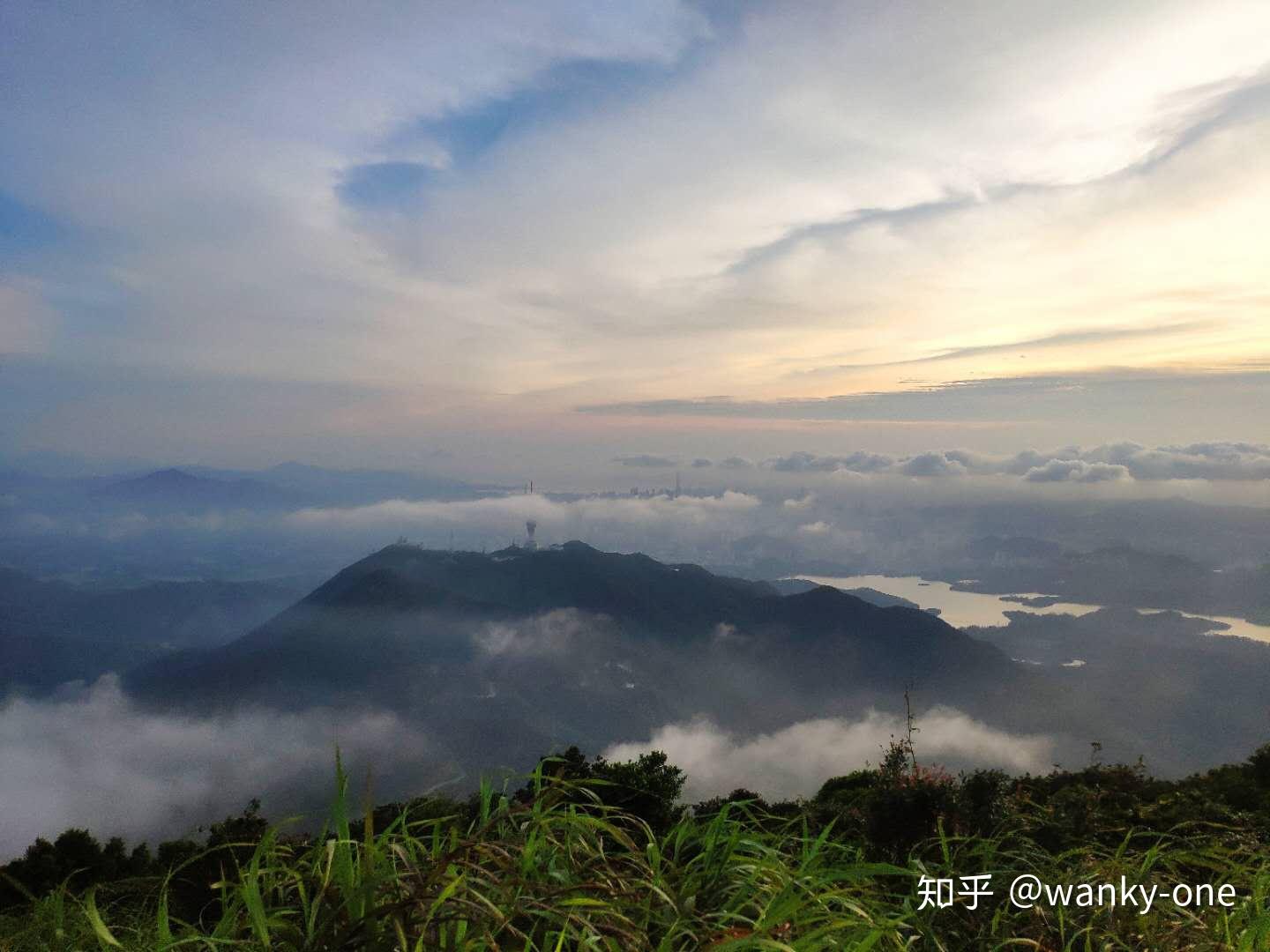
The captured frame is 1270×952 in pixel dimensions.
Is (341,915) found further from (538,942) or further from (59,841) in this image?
(59,841)

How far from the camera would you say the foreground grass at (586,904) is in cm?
340

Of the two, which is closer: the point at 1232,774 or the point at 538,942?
the point at 538,942

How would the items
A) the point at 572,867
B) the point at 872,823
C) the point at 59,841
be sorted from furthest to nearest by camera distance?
the point at 59,841
the point at 872,823
the point at 572,867

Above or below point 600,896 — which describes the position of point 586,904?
above

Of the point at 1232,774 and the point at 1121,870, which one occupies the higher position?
the point at 1121,870

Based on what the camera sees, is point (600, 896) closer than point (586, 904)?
No

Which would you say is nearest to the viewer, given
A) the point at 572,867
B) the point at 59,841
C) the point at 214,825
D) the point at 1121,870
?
the point at 572,867

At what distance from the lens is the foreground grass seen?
134 inches

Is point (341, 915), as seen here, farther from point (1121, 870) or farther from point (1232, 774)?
point (1232, 774)

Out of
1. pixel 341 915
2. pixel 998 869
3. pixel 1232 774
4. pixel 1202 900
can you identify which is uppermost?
pixel 341 915

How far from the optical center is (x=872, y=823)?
31.2 ft

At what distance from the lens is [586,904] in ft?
11.7

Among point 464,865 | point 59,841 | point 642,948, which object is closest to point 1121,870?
point 642,948

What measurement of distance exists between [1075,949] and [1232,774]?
62.6 feet
